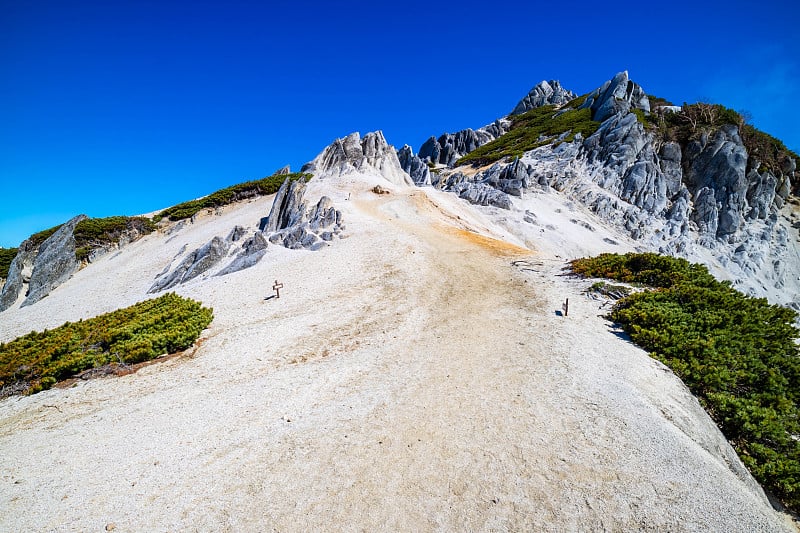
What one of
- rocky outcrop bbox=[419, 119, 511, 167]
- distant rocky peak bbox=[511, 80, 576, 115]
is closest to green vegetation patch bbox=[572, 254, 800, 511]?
rocky outcrop bbox=[419, 119, 511, 167]

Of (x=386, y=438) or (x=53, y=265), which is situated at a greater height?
(x=53, y=265)

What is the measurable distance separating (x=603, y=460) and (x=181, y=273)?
2835cm

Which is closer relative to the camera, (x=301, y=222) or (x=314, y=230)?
(x=314, y=230)

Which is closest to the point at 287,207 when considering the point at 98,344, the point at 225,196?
the point at 225,196

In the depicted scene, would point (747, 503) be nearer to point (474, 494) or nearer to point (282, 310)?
point (474, 494)

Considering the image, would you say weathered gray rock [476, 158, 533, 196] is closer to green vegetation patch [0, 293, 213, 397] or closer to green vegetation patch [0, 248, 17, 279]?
green vegetation patch [0, 293, 213, 397]

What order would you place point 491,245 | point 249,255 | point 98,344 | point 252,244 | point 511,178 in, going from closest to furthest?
point 98,344, point 249,255, point 252,244, point 491,245, point 511,178

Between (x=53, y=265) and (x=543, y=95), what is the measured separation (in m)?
132

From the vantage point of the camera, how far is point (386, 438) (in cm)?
806

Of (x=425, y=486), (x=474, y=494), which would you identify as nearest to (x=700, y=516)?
(x=474, y=494)

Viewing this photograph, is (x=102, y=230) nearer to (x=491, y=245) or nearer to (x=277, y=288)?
(x=277, y=288)

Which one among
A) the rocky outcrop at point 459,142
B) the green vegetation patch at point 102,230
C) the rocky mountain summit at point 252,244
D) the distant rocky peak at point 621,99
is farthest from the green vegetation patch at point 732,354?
the rocky outcrop at point 459,142

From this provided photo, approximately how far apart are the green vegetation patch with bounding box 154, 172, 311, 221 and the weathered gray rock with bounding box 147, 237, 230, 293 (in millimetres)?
22705

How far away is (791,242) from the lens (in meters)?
49.0
